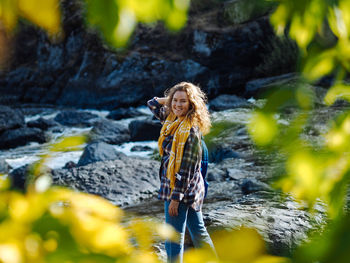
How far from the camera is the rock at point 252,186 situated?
5055 mm

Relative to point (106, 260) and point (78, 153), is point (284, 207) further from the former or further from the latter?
point (78, 153)

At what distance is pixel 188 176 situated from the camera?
2740mm

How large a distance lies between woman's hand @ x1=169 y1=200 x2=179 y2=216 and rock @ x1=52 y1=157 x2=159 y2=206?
2.50 meters

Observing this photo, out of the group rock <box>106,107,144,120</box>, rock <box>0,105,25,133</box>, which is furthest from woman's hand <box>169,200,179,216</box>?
rock <box>106,107,144,120</box>

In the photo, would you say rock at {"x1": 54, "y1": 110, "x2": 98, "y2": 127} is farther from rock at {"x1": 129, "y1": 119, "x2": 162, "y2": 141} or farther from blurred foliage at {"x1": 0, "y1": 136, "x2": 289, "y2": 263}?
blurred foliage at {"x1": 0, "y1": 136, "x2": 289, "y2": 263}

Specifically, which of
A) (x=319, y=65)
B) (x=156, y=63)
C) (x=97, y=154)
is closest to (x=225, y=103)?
(x=156, y=63)

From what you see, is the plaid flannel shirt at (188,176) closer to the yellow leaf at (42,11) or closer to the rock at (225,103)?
the yellow leaf at (42,11)

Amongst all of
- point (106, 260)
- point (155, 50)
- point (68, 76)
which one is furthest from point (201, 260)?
point (68, 76)

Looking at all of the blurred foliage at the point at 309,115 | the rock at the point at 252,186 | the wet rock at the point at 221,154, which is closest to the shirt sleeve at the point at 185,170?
the blurred foliage at the point at 309,115

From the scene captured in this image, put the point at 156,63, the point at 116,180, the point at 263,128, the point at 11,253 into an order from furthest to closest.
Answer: the point at 156,63 < the point at 116,180 < the point at 263,128 < the point at 11,253

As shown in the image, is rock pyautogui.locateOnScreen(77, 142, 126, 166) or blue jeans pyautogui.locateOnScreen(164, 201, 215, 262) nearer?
blue jeans pyautogui.locateOnScreen(164, 201, 215, 262)

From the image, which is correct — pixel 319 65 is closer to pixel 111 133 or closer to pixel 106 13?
pixel 106 13

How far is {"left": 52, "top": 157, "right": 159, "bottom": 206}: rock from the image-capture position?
208 inches

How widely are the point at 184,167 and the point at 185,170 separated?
2 centimetres
